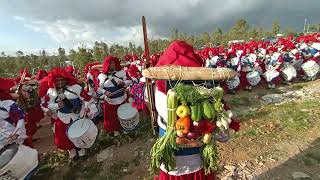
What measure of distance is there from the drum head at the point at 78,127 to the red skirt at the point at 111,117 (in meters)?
1.48

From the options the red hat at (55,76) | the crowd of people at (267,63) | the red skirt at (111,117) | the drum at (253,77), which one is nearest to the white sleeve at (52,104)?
the red hat at (55,76)

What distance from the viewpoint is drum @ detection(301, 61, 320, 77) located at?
1388 cm

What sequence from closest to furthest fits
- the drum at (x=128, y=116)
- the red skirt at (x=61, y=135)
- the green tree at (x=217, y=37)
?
1. the red skirt at (x=61, y=135)
2. the drum at (x=128, y=116)
3. the green tree at (x=217, y=37)

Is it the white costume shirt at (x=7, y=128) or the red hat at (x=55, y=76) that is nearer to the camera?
the white costume shirt at (x=7, y=128)

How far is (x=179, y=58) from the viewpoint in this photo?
323 centimetres

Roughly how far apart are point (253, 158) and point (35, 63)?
3260 centimetres

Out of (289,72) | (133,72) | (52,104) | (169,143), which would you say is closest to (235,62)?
(289,72)

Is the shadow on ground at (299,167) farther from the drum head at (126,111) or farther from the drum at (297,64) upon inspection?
the drum at (297,64)

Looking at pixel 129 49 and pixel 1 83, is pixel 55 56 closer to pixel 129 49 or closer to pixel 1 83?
pixel 129 49

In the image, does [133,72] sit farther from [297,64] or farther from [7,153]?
[297,64]

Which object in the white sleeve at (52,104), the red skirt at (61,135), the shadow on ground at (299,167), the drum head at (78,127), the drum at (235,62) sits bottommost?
the shadow on ground at (299,167)

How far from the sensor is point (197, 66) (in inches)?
127

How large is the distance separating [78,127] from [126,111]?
1344 millimetres

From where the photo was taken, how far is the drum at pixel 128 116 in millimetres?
7328
